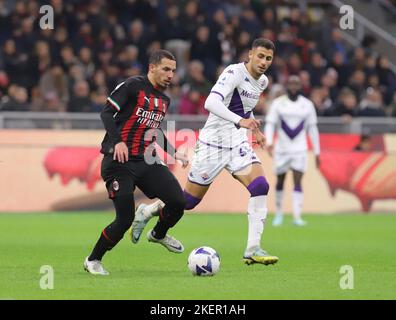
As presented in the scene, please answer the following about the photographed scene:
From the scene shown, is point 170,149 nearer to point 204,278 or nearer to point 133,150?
point 133,150

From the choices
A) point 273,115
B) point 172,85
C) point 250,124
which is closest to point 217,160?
point 250,124

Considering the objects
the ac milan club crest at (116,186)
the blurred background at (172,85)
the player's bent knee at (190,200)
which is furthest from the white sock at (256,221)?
the blurred background at (172,85)

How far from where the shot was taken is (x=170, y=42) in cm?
2428

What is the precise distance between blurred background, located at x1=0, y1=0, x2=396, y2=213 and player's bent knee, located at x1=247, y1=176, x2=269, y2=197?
9.14 m

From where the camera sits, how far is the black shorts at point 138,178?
10.7 m

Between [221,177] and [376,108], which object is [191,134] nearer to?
[221,177]

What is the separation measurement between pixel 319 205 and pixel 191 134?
303cm

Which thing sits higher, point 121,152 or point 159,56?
point 159,56

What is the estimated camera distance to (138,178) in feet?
35.9

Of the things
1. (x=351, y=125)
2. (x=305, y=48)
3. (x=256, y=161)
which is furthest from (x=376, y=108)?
(x=256, y=161)

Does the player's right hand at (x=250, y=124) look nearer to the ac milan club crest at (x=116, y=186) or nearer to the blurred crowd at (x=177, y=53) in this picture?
the ac milan club crest at (x=116, y=186)

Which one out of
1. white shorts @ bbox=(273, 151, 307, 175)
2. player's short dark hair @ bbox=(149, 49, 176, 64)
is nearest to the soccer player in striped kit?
player's short dark hair @ bbox=(149, 49, 176, 64)

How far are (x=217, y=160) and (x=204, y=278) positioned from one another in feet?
7.22

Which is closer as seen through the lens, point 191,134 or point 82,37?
point 191,134
